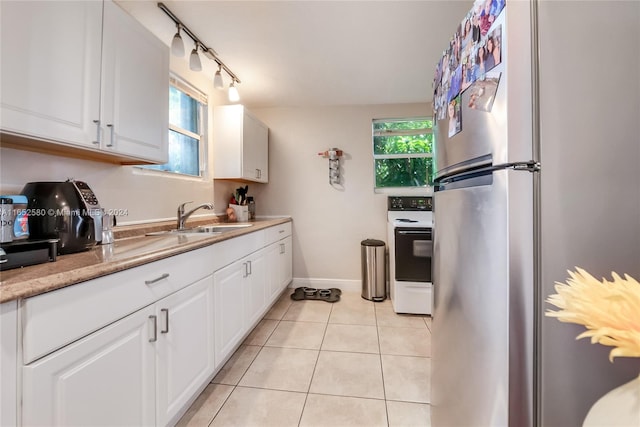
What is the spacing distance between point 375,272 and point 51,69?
2.96 meters

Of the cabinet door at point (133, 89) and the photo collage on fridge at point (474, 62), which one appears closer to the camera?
the photo collage on fridge at point (474, 62)

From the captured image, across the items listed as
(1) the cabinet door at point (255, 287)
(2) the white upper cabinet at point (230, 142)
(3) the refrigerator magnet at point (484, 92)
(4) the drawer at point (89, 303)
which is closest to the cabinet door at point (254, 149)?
(2) the white upper cabinet at point (230, 142)

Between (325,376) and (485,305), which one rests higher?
(485,305)

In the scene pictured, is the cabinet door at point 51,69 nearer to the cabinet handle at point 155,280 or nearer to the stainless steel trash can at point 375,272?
the cabinet handle at point 155,280

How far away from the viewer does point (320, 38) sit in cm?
202

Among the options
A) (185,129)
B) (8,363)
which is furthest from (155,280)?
(185,129)

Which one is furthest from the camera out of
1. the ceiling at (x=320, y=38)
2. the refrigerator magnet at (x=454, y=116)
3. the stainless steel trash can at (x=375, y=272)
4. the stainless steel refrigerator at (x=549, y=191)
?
the stainless steel trash can at (x=375, y=272)

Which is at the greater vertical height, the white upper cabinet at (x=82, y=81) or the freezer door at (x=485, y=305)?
the white upper cabinet at (x=82, y=81)

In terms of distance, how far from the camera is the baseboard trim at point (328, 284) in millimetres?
3404

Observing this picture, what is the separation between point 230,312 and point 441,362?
129cm

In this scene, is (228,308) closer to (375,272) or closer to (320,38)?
(375,272)

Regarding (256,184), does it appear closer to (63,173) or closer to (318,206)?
(318,206)

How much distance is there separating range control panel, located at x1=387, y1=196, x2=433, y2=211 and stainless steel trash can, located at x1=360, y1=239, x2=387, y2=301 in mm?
515

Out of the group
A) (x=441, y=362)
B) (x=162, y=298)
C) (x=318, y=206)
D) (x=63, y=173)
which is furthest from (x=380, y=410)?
(x=318, y=206)
